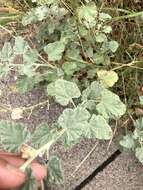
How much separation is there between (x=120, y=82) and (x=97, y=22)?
0.22 meters

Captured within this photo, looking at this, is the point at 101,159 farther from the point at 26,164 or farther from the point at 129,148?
the point at 26,164

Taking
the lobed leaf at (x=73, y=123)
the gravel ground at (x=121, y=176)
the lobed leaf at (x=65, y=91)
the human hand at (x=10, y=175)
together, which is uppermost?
the lobed leaf at (x=65, y=91)

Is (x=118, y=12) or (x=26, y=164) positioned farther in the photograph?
(x=118, y=12)

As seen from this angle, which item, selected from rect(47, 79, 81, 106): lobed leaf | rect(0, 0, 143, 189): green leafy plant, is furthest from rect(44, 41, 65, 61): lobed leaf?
rect(47, 79, 81, 106): lobed leaf

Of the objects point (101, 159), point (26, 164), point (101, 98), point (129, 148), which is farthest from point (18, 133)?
point (101, 159)

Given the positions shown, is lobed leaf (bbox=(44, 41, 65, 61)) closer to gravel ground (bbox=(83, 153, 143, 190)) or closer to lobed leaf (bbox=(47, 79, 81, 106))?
lobed leaf (bbox=(47, 79, 81, 106))

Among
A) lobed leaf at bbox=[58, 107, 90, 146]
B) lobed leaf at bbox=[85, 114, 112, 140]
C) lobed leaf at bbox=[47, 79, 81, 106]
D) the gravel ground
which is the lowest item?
the gravel ground

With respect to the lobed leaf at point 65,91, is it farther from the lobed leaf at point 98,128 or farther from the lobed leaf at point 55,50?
the lobed leaf at point 55,50

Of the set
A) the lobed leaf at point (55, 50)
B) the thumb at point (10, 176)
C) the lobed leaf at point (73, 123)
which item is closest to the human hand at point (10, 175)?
the thumb at point (10, 176)

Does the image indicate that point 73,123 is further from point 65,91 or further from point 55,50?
point 55,50

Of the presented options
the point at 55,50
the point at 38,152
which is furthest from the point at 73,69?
the point at 38,152

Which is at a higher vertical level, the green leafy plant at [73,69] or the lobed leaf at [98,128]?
the green leafy plant at [73,69]

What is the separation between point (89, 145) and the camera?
172 centimetres

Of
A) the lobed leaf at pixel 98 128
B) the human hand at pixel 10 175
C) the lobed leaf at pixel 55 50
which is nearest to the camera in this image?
the human hand at pixel 10 175
